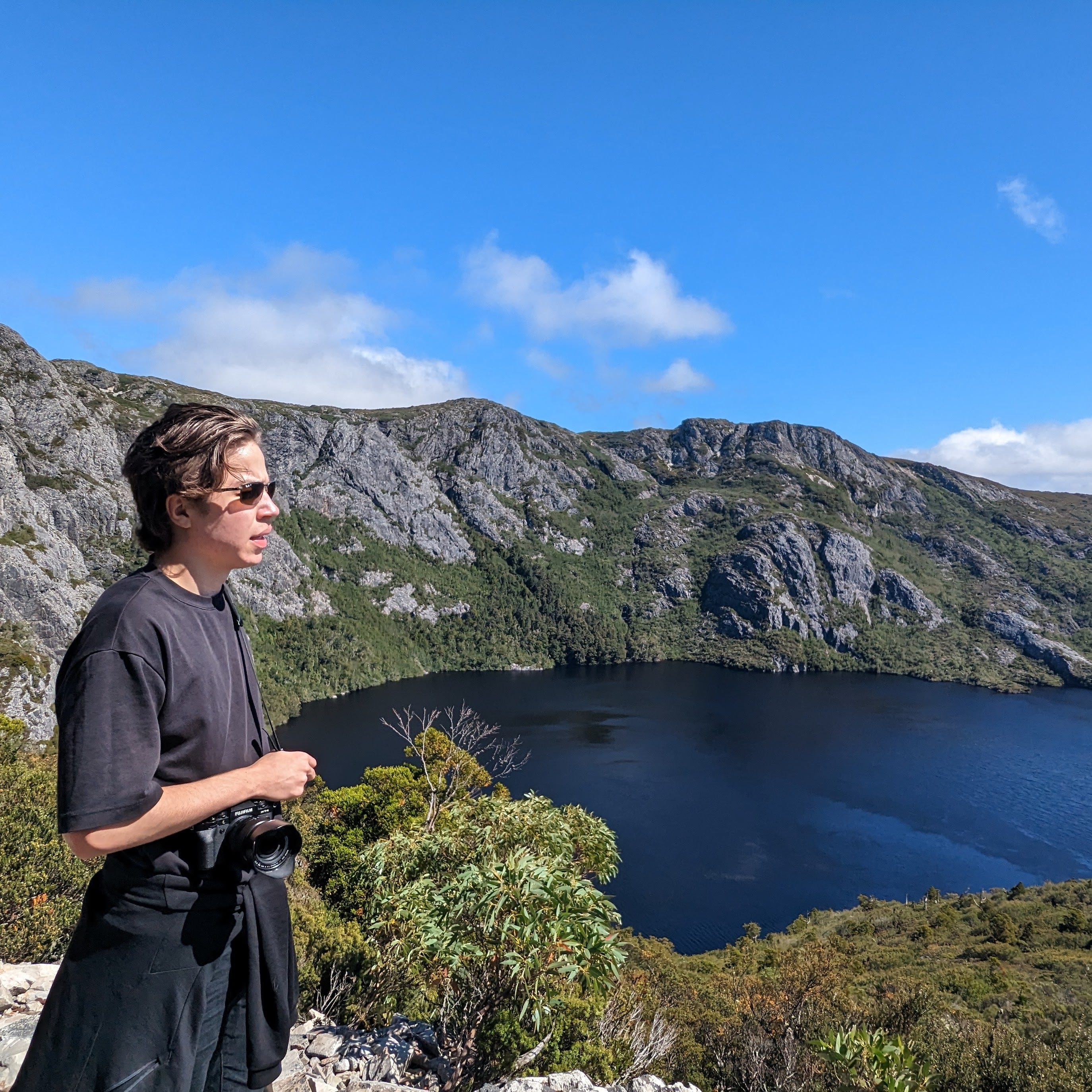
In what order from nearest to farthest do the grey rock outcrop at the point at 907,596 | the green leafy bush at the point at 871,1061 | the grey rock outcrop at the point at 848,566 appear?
1. the green leafy bush at the point at 871,1061
2. the grey rock outcrop at the point at 907,596
3. the grey rock outcrop at the point at 848,566

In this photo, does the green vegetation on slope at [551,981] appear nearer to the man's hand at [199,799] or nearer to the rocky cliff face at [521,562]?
the man's hand at [199,799]

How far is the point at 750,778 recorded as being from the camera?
65000 millimetres

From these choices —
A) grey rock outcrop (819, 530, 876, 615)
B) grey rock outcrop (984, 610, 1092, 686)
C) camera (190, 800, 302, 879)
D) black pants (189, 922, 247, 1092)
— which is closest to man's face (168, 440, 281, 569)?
camera (190, 800, 302, 879)

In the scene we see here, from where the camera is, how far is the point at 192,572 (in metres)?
1.79

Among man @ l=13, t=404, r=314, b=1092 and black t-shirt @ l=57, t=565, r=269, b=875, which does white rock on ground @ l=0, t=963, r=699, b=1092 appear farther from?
black t-shirt @ l=57, t=565, r=269, b=875

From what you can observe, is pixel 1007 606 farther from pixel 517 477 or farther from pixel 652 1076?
pixel 652 1076

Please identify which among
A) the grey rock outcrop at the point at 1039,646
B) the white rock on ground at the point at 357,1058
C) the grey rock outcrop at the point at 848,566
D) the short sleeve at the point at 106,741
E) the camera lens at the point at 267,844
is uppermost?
the grey rock outcrop at the point at 848,566

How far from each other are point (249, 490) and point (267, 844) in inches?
38.5

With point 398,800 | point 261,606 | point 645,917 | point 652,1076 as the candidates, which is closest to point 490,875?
point 652,1076

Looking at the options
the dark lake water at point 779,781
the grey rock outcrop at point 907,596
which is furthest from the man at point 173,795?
the grey rock outcrop at point 907,596

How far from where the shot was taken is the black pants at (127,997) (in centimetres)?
157

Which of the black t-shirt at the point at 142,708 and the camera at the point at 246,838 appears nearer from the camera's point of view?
the black t-shirt at the point at 142,708

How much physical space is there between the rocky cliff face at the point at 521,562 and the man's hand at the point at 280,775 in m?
86.2

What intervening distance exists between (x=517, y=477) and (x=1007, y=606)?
423 ft
